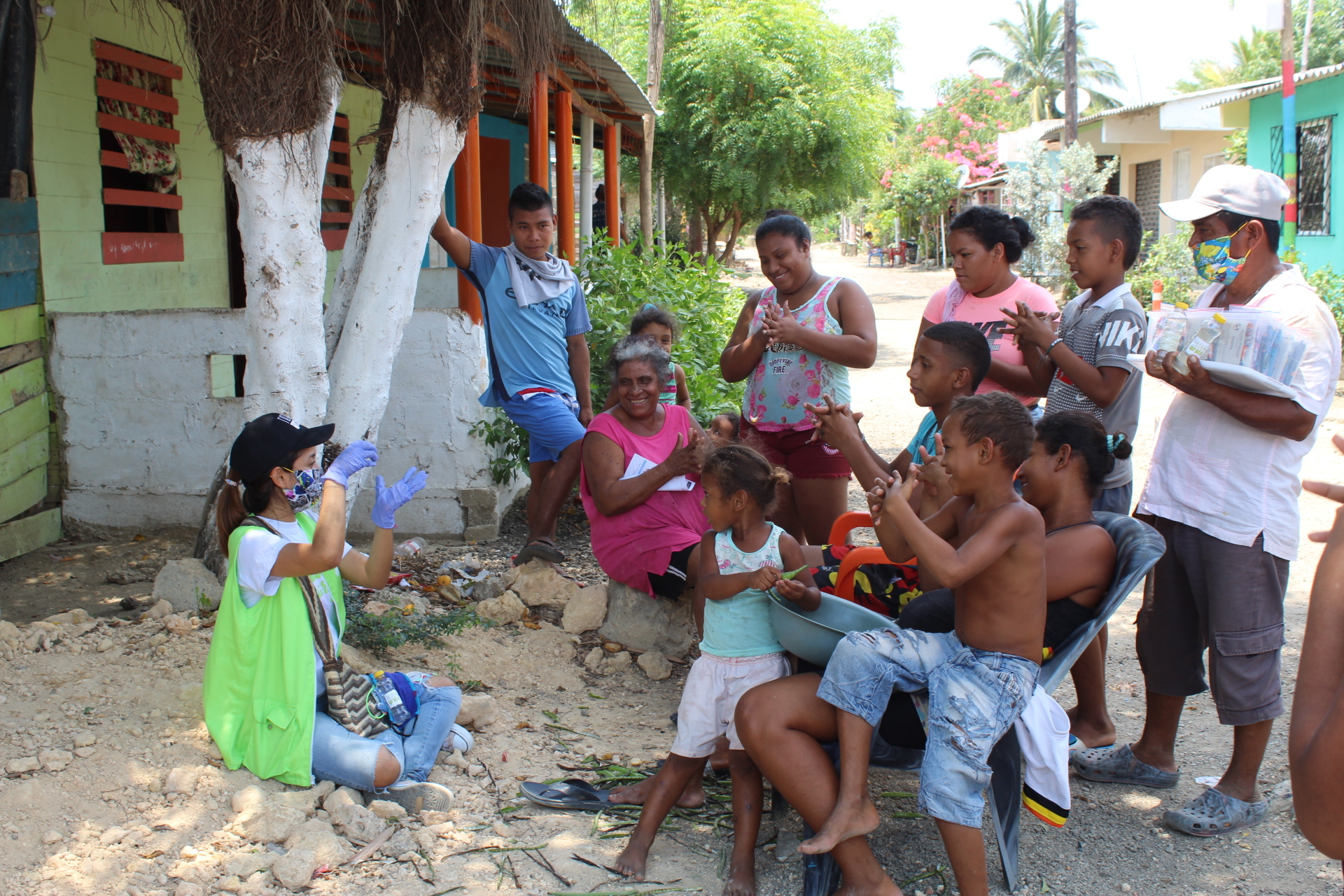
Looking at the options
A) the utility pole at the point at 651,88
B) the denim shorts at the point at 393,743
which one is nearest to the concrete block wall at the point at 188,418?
the denim shorts at the point at 393,743

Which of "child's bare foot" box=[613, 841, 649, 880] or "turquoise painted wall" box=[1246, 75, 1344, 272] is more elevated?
"turquoise painted wall" box=[1246, 75, 1344, 272]

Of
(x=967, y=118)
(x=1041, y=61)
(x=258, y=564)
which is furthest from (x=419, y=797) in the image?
(x=1041, y=61)

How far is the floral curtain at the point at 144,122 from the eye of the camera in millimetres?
6117

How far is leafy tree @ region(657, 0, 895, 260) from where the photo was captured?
18516 millimetres

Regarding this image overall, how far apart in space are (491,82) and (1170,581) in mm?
8457

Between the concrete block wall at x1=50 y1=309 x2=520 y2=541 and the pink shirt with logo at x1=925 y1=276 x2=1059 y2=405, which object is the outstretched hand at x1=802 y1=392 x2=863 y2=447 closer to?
the pink shirt with logo at x1=925 y1=276 x2=1059 y2=405

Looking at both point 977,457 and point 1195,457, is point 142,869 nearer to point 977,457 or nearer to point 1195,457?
point 977,457

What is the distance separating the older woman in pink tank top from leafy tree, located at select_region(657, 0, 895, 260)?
15.5 m

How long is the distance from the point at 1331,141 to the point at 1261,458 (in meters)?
12.5

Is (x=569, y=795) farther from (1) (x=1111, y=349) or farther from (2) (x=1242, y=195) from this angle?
(2) (x=1242, y=195)

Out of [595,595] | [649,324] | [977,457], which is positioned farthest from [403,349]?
[977,457]

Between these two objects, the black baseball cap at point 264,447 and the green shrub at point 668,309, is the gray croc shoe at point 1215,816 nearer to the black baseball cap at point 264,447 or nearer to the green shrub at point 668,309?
the black baseball cap at point 264,447

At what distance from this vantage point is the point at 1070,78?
20375 mm

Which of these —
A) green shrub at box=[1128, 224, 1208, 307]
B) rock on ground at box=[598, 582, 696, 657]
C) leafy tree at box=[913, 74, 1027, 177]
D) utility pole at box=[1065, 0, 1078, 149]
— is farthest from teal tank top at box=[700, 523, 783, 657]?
leafy tree at box=[913, 74, 1027, 177]
